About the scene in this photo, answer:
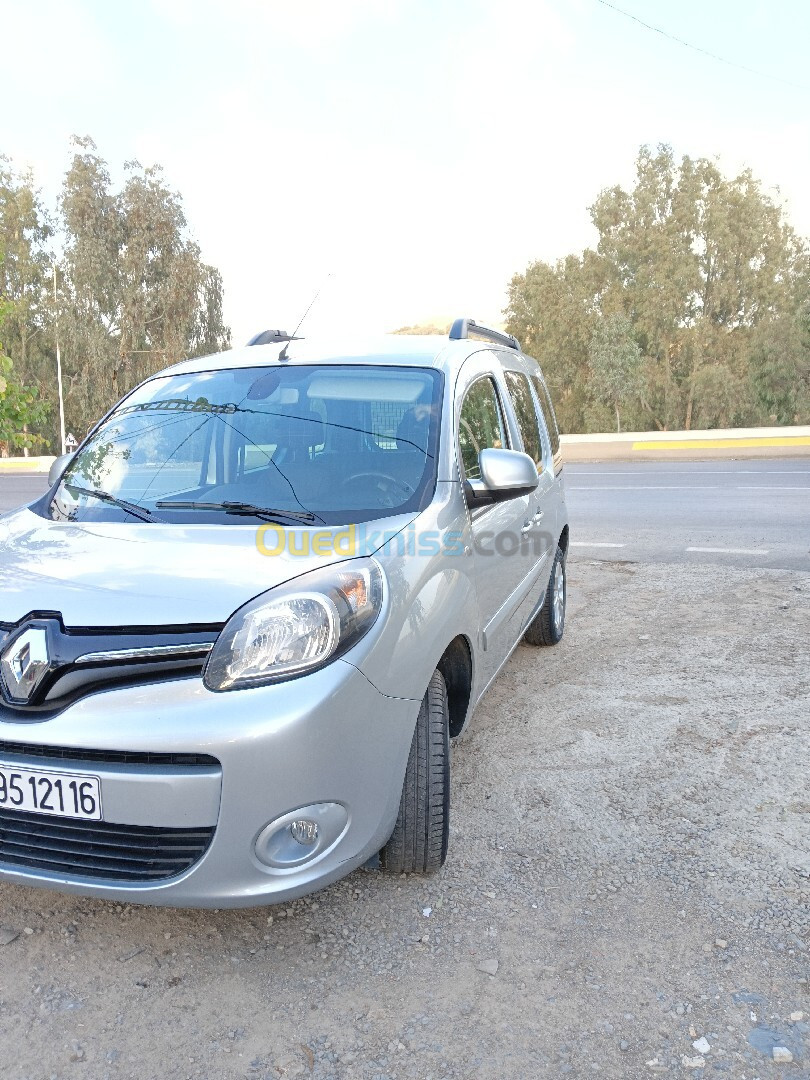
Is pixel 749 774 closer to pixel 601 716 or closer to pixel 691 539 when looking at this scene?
pixel 601 716

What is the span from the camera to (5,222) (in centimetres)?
4219

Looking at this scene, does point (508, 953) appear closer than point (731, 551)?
Yes

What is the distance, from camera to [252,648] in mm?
2174

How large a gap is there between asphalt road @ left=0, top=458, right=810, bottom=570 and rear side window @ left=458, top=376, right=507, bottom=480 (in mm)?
4508

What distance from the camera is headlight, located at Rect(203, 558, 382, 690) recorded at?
2148 millimetres

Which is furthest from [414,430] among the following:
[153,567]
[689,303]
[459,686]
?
[689,303]

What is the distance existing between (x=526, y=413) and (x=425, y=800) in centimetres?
256

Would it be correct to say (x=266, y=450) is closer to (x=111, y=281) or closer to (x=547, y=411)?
(x=547, y=411)

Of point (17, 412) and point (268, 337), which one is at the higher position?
point (268, 337)

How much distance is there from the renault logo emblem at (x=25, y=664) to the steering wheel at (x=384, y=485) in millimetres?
1141

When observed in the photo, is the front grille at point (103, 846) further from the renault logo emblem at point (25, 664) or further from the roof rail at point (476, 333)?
the roof rail at point (476, 333)

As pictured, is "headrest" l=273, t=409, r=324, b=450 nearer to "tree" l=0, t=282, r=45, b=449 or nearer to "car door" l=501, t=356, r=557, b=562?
Answer: "car door" l=501, t=356, r=557, b=562

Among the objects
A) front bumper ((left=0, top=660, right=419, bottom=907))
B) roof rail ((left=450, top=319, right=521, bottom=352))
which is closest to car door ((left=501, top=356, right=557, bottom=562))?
roof rail ((left=450, top=319, right=521, bottom=352))

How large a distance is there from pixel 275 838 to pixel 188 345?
42.7m
